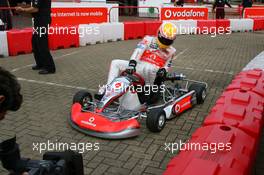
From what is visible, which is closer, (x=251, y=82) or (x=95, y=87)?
(x=251, y=82)

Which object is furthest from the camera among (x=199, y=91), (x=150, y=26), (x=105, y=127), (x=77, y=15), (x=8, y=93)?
(x=77, y=15)

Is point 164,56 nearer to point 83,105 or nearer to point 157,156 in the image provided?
point 83,105

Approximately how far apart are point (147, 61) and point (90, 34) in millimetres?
6580

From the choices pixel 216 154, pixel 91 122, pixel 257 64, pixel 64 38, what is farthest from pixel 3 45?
pixel 216 154

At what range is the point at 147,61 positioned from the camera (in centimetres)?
509

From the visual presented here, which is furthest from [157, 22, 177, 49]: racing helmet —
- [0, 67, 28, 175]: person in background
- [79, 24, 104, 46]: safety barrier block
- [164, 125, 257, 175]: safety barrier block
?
[79, 24, 104, 46]: safety barrier block

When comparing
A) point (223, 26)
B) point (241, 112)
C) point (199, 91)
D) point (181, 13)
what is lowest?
point (199, 91)

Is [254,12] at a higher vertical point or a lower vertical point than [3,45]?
higher

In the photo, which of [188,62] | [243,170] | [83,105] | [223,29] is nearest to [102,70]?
[188,62]

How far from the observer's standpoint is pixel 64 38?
1045 centimetres

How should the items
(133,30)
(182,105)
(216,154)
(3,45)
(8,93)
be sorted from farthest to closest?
(133,30)
(3,45)
(182,105)
(216,154)
(8,93)

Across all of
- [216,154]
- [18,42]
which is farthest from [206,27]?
[216,154]

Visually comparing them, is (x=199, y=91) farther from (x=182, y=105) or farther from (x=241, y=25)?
(x=241, y=25)

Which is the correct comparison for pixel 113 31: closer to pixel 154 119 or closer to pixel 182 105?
pixel 182 105
